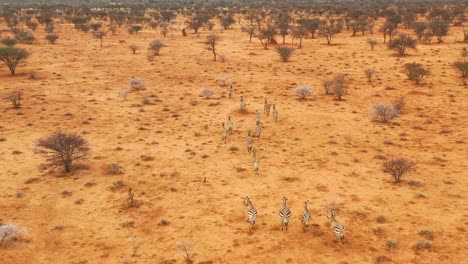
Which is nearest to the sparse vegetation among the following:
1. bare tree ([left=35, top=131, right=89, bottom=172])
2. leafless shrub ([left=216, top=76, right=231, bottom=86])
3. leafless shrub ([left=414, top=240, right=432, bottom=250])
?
leafless shrub ([left=216, top=76, right=231, bottom=86])

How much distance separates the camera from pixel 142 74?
1416 inches

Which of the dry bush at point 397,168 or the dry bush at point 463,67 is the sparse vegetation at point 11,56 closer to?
the dry bush at point 397,168

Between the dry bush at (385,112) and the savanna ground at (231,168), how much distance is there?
41cm

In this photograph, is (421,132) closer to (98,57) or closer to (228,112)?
(228,112)

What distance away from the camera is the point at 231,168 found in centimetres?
1895

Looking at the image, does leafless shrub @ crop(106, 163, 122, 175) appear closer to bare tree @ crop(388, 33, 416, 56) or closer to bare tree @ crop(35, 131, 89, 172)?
bare tree @ crop(35, 131, 89, 172)

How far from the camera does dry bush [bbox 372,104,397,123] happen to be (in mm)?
24250

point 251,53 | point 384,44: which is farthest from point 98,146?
point 384,44

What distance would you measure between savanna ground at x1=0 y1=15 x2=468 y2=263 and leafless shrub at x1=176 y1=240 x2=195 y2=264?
0.66 feet

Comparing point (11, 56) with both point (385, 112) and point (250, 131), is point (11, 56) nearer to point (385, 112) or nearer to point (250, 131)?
point (250, 131)

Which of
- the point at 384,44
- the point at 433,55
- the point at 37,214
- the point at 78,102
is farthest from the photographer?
the point at 384,44

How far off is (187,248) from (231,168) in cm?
624

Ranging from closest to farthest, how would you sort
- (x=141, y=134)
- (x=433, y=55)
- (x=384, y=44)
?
(x=141, y=134), (x=433, y=55), (x=384, y=44)

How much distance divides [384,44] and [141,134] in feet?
107
